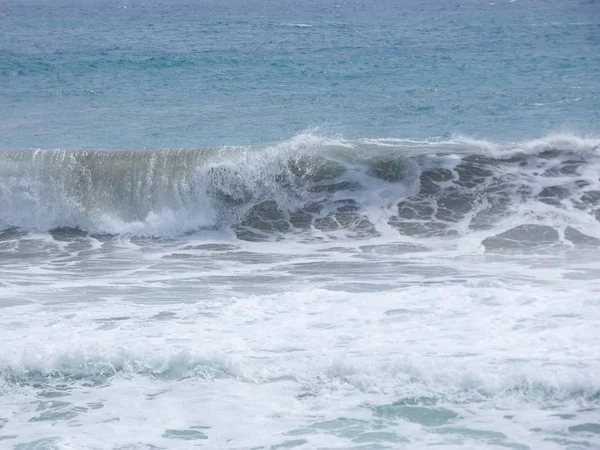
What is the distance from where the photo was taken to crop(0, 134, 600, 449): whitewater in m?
5.88

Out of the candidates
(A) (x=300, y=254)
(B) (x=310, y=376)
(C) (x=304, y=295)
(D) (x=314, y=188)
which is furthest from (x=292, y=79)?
(B) (x=310, y=376)

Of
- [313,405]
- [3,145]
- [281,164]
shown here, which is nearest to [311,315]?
[313,405]

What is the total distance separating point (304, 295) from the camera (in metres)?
8.41

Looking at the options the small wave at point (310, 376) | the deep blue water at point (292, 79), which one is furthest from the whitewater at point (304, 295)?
the deep blue water at point (292, 79)

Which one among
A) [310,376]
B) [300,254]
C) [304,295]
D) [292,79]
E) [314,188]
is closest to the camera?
[310,376]

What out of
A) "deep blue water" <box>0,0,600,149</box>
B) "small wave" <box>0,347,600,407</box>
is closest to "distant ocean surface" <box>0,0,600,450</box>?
"small wave" <box>0,347,600,407</box>

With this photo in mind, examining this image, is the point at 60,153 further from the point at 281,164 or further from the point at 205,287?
the point at 205,287

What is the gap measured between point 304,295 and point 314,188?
453 centimetres

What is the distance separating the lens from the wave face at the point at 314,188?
38.7ft

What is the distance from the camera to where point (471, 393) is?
6090mm

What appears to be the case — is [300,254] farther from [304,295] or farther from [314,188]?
[314,188]

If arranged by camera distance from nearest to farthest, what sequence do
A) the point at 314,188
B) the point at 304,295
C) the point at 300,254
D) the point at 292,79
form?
1. the point at 304,295
2. the point at 300,254
3. the point at 314,188
4. the point at 292,79

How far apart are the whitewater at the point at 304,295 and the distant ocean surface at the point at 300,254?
0.10ft

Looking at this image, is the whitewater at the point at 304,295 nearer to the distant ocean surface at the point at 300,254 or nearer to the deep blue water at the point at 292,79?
the distant ocean surface at the point at 300,254
